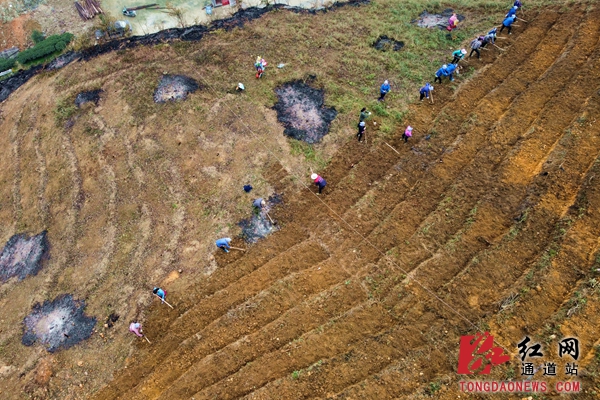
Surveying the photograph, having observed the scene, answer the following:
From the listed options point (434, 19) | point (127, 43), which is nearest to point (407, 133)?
point (434, 19)

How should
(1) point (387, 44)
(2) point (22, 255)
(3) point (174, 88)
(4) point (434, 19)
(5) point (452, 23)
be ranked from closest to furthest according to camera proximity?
(2) point (22, 255) < (3) point (174, 88) < (5) point (452, 23) < (1) point (387, 44) < (4) point (434, 19)

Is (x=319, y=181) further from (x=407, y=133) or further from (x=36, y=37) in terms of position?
(x=36, y=37)

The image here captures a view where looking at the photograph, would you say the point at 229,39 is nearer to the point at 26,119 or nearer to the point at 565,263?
the point at 26,119

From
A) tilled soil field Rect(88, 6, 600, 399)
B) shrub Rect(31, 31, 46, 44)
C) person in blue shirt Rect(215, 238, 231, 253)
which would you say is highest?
shrub Rect(31, 31, 46, 44)

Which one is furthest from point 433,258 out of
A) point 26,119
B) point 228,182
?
point 26,119

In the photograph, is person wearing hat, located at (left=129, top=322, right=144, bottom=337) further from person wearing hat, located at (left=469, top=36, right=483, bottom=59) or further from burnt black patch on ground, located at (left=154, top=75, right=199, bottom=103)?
person wearing hat, located at (left=469, top=36, right=483, bottom=59)

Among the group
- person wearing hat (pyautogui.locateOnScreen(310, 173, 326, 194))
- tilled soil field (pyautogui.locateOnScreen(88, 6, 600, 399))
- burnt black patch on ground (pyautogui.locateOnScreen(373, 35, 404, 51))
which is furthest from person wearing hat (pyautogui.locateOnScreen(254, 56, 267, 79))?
person wearing hat (pyautogui.locateOnScreen(310, 173, 326, 194))
